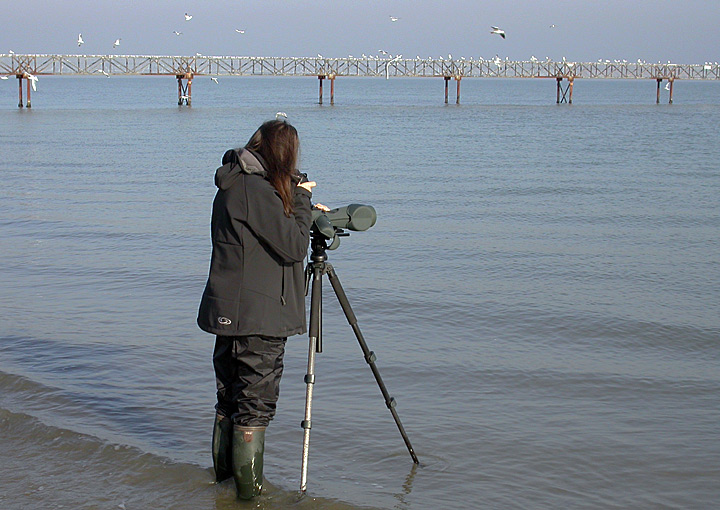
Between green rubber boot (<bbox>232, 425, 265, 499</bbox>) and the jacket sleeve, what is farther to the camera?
green rubber boot (<bbox>232, 425, 265, 499</bbox>)

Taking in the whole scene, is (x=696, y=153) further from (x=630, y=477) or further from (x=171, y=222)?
(x=630, y=477)

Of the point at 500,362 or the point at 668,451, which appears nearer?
the point at 668,451

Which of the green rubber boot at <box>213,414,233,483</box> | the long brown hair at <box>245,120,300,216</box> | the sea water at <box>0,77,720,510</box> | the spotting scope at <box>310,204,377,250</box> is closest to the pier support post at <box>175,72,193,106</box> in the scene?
the sea water at <box>0,77,720,510</box>

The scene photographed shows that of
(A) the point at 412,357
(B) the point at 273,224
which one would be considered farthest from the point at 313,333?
(A) the point at 412,357

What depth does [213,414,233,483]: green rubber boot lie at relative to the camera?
427cm

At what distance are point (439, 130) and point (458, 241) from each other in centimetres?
2788

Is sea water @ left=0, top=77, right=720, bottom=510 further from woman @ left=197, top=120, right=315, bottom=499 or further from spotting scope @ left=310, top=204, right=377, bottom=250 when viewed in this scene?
spotting scope @ left=310, top=204, right=377, bottom=250

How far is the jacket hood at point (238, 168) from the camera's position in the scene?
3.82 meters

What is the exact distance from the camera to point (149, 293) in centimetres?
930

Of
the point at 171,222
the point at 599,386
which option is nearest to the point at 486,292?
the point at 599,386

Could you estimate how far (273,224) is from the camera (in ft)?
12.5

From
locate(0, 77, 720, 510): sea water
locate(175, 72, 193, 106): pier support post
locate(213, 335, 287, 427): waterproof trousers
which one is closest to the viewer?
locate(213, 335, 287, 427): waterproof trousers

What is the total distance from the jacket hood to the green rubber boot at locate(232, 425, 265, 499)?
1.13 meters

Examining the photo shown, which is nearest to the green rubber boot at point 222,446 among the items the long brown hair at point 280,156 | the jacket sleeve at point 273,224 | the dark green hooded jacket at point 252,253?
the dark green hooded jacket at point 252,253
